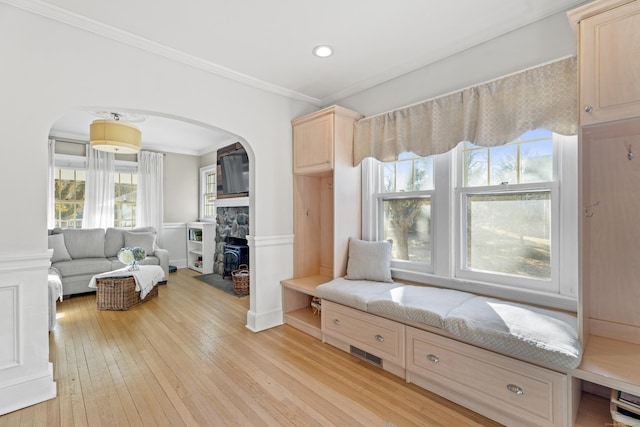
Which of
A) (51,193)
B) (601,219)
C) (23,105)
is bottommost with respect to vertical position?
(601,219)

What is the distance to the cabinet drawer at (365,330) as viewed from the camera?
2.13 meters

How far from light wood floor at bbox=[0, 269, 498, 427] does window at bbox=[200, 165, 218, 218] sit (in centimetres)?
354

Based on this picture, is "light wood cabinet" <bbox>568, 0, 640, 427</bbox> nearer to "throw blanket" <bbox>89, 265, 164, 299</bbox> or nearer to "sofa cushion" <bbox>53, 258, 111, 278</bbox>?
"throw blanket" <bbox>89, 265, 164, 299</bbox>

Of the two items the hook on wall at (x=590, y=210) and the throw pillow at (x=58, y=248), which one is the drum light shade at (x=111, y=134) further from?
the hook on wall at (x=590, y=210)

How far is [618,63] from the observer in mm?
1403

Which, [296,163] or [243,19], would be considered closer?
[243,19]

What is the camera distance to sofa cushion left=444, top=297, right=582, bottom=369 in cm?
146

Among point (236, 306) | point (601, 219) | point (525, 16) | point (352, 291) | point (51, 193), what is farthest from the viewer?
point (51, 193)

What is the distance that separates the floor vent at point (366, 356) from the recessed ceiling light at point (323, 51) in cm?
253

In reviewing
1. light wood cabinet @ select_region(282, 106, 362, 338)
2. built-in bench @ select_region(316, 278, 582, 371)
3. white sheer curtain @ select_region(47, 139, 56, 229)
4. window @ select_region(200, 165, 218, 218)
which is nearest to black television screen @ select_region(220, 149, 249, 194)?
window @ select_region(200, 165, 218, 218)

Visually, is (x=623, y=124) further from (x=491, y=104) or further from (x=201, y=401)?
(x=201, y=401)

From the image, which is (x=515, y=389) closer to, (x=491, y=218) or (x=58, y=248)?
(x=491, y=218)

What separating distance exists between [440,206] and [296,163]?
5.24ft

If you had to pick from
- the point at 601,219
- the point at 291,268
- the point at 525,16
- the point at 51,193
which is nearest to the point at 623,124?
the point at 601,219
